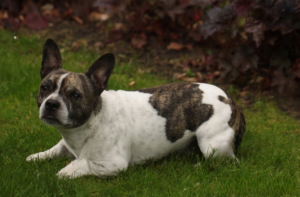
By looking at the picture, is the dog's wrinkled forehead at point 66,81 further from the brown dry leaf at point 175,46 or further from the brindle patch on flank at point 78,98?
the brown dry leaf at point 175,46

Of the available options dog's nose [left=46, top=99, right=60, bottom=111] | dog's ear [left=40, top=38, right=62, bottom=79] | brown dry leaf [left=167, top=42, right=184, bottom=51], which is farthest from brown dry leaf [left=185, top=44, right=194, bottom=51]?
dog's nose [left=46, top=99, right=60, bottom=111]

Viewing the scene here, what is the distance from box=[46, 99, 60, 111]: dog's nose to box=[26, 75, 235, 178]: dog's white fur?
0.39m

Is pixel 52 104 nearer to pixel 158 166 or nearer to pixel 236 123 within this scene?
pixel 158 166

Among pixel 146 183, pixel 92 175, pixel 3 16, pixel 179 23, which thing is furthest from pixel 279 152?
pixel 3 16

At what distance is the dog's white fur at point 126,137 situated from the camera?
12.5 ft

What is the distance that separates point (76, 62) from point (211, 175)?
370cm

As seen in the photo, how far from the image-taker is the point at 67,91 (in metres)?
3.53

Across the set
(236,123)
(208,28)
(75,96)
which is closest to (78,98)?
(75,96)

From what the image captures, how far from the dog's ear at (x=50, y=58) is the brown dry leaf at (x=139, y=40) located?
3338 millimetres

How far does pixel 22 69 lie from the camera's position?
5.92 metres

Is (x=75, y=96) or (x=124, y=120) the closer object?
(x=75, y=96)

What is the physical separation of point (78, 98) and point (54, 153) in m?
0.89

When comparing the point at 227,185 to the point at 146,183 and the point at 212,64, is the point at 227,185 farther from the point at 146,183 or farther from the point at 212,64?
the point at 212,64

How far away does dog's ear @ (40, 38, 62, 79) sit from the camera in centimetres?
383
